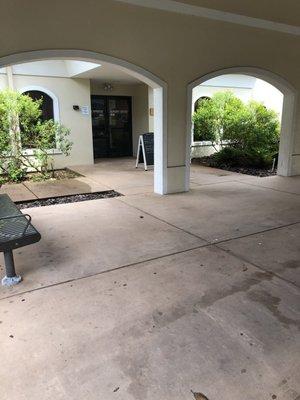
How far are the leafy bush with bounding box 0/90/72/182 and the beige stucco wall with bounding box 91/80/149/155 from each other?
123 inches

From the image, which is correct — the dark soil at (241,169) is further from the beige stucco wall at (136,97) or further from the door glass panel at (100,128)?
the door glass panel at (100,128)

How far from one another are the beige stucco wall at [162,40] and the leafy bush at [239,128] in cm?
209

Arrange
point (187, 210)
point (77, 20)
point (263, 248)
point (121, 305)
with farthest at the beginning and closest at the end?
1. point (187, 210)
2. point (77, 20)
3. point (263, 248)
4. point (121, 305)

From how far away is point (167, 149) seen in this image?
631 centimetres

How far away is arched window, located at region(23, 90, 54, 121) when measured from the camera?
898cm

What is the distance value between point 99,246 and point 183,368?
2086mm

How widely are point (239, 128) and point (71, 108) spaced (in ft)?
16.0

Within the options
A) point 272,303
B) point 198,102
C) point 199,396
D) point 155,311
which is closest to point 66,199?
point 155,311

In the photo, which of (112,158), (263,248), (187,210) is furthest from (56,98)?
(263,248)

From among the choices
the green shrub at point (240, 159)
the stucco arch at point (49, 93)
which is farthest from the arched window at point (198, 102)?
the stucco arch at point (49, 93)

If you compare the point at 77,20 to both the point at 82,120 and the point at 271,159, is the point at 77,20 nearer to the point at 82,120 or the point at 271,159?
the point at 82,120

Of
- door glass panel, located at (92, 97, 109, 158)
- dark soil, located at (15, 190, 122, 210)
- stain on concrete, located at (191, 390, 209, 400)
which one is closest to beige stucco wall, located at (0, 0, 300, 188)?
dark soil, located at (15, 190, 122, 210)

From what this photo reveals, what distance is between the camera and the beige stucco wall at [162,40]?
4.70m

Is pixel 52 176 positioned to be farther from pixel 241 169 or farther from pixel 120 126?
pixel 241 169
